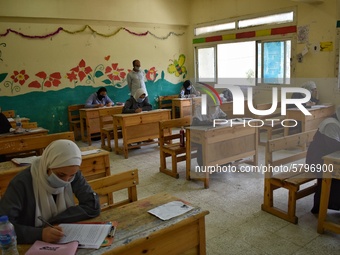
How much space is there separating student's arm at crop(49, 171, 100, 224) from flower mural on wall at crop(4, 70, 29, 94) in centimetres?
553

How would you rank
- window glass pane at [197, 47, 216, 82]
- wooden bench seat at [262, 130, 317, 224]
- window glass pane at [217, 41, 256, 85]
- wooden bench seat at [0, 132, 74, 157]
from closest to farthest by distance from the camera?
wooden bench seat at [262, 130, 317, 224] < wooden bench seat at [0, 132, 74, 157] < window glass pane at [217, 41, 256, 85] < window glass pane at [197, 47, 216, 82]

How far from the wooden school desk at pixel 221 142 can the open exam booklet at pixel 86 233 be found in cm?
233

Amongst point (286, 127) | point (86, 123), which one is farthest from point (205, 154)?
point (86, 123)

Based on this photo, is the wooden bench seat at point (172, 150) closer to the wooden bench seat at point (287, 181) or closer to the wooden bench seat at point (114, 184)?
the wooden bench seat at point (287, 181)

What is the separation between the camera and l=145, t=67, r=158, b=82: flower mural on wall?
826cm

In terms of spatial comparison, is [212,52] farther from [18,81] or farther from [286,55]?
[18,81]

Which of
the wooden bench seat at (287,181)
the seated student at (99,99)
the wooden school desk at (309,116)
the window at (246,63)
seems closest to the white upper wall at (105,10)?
the window at (246,63)

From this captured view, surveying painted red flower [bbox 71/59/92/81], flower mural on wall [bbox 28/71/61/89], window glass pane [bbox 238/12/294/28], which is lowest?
flower mural on wall [bbox 28/71/61/89]

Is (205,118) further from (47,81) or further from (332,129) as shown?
(47,81)

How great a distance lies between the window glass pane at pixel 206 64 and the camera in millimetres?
8516

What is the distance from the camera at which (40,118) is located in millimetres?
6938

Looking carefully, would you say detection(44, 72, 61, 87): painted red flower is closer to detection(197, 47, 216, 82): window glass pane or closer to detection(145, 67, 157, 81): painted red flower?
Answer: detection(145, 67, 157, 81): painted red flower

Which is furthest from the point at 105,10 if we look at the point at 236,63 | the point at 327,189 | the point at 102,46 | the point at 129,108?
the point at 327,189

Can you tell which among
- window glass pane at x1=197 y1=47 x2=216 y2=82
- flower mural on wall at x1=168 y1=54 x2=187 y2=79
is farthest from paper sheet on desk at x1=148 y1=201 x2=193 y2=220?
flower mural on wall at x1=168 y1=54 x2=187 y2=79
